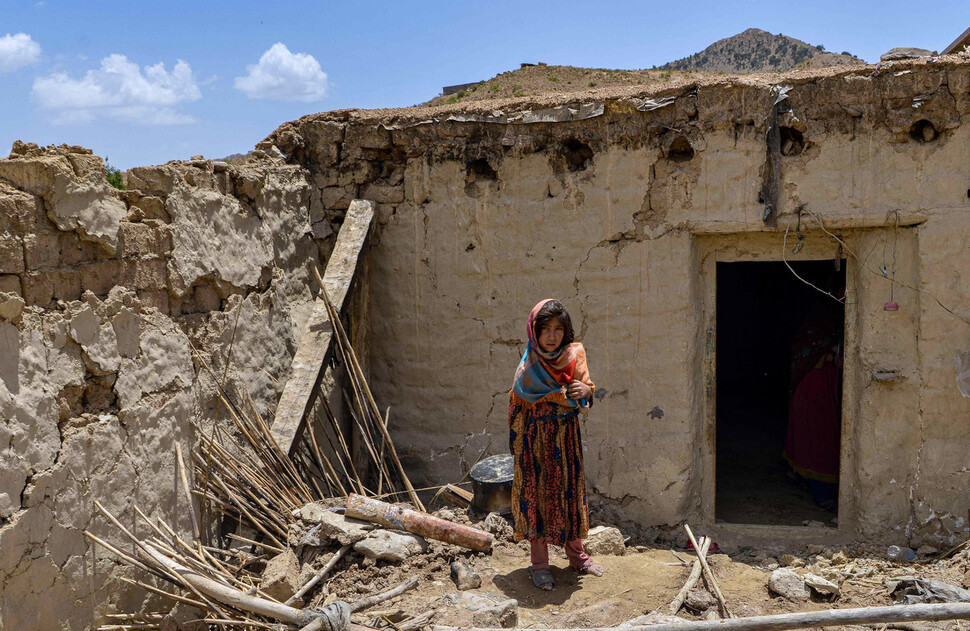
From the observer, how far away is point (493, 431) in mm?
5203

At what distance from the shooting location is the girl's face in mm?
3635

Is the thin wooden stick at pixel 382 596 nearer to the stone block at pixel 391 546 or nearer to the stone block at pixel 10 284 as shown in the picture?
the stone block at pixel 391 546

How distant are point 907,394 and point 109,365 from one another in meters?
4.28

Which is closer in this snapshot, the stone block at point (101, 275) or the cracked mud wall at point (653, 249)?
the stone block at point (101, 275)

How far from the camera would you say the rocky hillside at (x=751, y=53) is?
83.6ft

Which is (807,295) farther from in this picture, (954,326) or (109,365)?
(109,365)

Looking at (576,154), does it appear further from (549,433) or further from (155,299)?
(155,299)

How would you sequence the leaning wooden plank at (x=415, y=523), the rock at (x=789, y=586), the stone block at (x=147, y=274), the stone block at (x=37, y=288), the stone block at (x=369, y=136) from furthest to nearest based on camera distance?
the stone block at (x=369, y=136) → the leaning wooden plank at (x=415, y=523) → the rock at (x=789, y=586) → the stone block at (x=147, y=274) → the stone block at (x=37, y=288)

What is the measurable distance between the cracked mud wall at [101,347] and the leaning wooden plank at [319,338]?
0.72 feet

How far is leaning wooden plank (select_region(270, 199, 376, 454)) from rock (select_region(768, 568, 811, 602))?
2631 millimetres

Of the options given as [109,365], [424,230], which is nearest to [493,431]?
[424,230]

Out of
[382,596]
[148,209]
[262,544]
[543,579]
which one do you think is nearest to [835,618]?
[543,579]

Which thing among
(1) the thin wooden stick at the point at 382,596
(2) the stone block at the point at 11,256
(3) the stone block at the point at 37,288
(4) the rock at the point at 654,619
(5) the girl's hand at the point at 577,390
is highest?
(2) the stone block at the point at 11,256

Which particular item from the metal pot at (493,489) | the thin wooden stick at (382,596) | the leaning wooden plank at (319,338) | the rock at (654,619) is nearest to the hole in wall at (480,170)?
the leaning wooden plank at (319,338)
